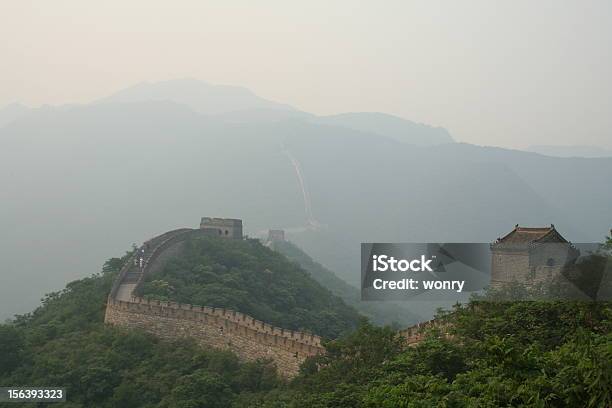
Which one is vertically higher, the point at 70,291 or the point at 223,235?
the point at 223,235

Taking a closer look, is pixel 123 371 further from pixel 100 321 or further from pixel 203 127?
pixel 203 127

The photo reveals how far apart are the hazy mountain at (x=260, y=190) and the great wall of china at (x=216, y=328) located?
47.5 meters

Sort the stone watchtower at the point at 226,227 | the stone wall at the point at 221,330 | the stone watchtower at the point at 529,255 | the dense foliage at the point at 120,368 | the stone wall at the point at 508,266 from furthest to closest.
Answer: the stone watchtower at the point at 226,227 → the stone wall at the point at 508,266 → the stone watchtower at the point at 529,255 → the stone wall at the point at 221,330 → the dense foliage at the point at 120,368

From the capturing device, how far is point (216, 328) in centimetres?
2588

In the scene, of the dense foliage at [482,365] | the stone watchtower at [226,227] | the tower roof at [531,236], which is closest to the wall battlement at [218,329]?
the dense foliage at [482,365]

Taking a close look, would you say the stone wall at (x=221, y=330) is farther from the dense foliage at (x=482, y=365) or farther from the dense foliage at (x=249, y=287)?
the dense foliage at (x=482, y=365)

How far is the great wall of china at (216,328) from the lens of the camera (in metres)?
22.2

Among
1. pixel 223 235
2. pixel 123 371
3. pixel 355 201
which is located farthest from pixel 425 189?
pixel 123 371

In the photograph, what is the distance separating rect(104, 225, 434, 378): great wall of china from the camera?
875 inches

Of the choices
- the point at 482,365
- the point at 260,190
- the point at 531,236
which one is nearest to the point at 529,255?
the point at 531,236

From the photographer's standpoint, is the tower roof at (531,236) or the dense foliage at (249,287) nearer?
the tower roof at (531,236)

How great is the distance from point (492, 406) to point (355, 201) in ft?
351

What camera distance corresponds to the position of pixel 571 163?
132500 millimetres

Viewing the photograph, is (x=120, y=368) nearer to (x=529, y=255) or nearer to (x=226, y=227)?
(x=529, y=255)
